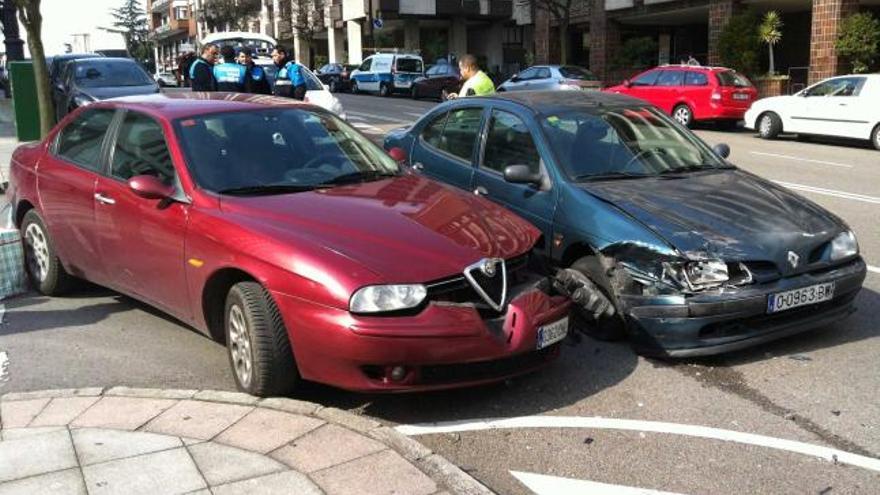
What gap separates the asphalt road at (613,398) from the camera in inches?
146

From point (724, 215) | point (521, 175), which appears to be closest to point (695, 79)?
point (521, 175)

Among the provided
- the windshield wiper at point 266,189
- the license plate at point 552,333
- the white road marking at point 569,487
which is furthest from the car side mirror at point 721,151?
the white road marking at point 569,487

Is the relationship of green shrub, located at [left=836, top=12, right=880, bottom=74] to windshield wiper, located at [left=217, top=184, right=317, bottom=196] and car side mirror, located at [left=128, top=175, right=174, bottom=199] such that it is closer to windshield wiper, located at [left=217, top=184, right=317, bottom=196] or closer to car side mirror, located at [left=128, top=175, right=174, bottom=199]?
windshield wiper, located at [left=217, top=184, right=317, bottom=196]

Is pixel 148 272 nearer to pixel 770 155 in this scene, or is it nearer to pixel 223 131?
pixel 223 131

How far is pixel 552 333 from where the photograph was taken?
→ 14.4ft

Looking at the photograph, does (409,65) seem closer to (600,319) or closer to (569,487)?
(600,319)

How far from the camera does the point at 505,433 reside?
4.08 metres

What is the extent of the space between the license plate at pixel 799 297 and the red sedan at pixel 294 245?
126cm

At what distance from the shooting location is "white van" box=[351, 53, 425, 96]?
34.8 metres

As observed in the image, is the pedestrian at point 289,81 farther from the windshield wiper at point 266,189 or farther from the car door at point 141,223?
the windshield wiper at point 266,189

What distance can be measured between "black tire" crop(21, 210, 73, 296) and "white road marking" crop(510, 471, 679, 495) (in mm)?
4195

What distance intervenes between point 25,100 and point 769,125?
15.4 m

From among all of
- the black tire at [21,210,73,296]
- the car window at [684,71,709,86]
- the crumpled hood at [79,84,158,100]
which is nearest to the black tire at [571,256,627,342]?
the black tire at [21,210,73,296]

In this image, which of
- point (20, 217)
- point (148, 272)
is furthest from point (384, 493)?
point (20, 217)
